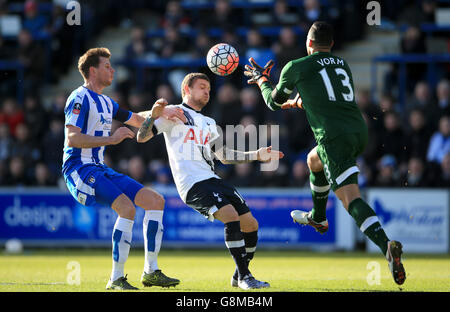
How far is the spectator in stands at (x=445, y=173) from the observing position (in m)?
14.6

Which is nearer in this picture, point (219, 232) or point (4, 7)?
point (219, 232)

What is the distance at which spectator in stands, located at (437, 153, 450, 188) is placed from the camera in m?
14.6

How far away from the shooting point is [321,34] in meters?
7.79

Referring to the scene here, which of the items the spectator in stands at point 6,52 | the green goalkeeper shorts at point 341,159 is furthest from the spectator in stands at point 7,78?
the green goalkeeper shorts at point 341,159

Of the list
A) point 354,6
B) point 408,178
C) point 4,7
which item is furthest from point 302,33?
point 4,7

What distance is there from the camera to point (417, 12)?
17.9m

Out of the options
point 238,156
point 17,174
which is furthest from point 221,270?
point 17,174

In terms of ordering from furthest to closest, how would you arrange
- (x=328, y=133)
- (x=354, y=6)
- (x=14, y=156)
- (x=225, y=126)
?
(x=354, y=6) → (x=14, y=156) → (x=225, y=126) → (x=328, y=133)

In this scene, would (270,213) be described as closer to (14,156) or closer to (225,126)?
(225,126)

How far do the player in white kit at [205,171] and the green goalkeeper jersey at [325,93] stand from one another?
838mm

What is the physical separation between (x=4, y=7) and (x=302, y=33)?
9.48 metres

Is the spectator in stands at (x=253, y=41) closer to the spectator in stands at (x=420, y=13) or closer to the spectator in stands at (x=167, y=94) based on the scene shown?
the spectator in stands at (x=167, y=94)

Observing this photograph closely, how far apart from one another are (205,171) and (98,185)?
121 cm

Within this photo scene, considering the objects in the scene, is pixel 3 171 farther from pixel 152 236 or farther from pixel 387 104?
pixel 152 236
